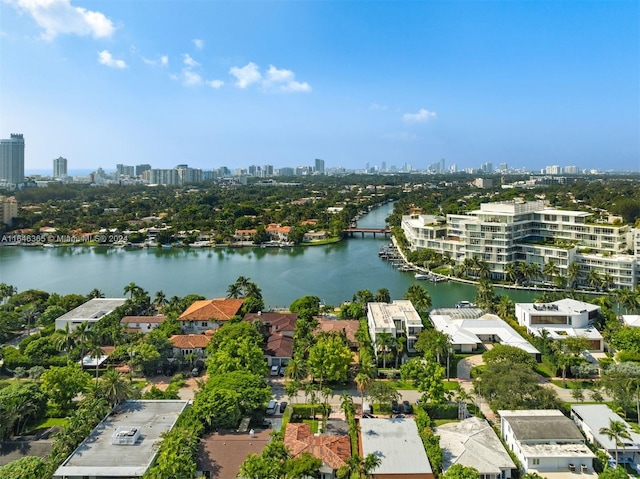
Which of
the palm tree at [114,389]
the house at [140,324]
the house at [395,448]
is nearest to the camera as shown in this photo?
the house at [395,448]

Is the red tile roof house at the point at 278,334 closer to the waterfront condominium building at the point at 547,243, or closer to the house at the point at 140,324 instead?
the house at the point at 140,324

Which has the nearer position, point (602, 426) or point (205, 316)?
point (602, 426)

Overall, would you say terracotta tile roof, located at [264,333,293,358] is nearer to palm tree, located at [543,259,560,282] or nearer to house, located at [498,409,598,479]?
house, located at [498,409,598,479]

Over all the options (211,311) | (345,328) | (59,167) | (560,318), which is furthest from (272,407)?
(59,167)

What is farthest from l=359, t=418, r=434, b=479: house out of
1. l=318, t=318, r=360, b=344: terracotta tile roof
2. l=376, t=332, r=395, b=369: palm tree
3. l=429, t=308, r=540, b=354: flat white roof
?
l=429, t=308, r=540, b=354: flat white roof

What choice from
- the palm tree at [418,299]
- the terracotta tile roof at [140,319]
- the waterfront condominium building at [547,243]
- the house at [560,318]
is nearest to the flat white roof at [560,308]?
the house at [560,318]

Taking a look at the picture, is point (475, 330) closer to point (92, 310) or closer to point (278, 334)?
point (278, 334)
